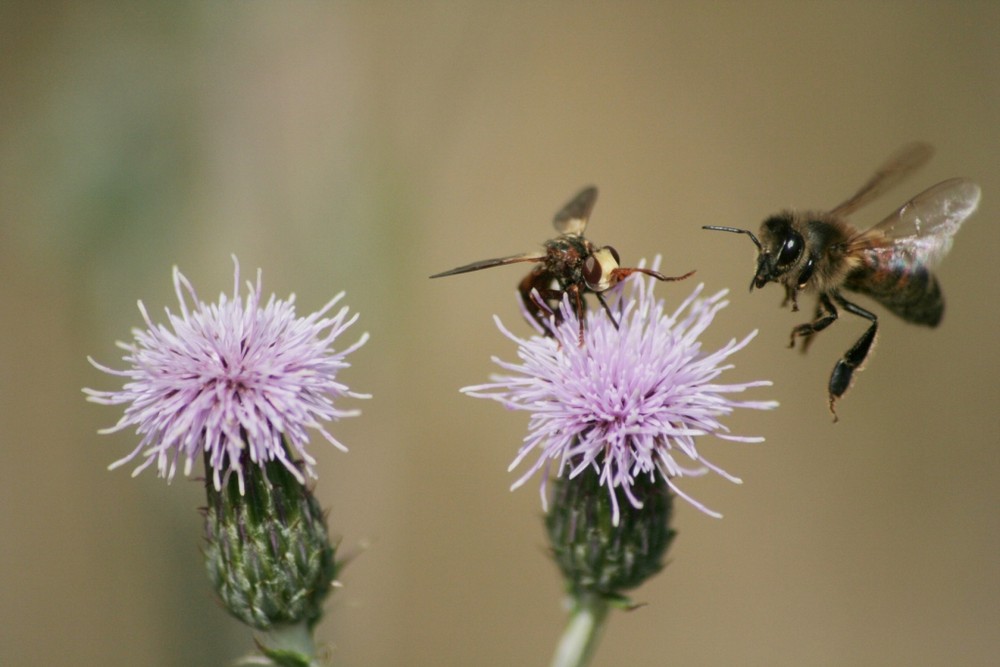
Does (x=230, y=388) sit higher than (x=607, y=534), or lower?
higher

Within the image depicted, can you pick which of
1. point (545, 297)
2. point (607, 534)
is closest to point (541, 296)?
point (545, 297)

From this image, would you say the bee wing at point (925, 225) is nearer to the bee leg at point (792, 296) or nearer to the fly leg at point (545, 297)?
the bee leg at point (792, 296)

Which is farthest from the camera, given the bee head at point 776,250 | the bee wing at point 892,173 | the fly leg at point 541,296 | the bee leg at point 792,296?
the bee wing at point 892,173

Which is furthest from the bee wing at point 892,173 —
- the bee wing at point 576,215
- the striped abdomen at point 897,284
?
the bee wing at point 576,215

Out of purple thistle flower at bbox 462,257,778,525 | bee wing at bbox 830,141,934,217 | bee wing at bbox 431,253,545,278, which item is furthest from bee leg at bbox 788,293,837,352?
bee wing at bbox 431,253,545,278

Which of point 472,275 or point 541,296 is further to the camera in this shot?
point 472,275

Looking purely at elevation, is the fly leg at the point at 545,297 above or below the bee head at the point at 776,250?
below

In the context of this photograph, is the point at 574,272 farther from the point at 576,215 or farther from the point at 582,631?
the point at 582,631

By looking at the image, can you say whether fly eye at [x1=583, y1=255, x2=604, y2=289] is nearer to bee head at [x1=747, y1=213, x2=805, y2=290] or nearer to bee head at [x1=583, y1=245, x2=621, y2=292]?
bee head at [x1=583, y1=245, x2=621, y2=292]
